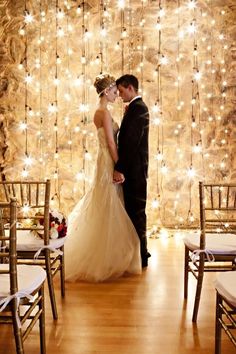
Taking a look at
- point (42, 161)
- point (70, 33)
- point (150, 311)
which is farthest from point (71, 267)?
point (70, 33)

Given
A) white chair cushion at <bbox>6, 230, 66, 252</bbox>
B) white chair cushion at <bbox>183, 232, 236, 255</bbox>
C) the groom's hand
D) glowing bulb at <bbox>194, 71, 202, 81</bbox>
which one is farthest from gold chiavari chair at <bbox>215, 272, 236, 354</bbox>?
glowing bulb at <bbox>194, 71, 202, 81</bbox>

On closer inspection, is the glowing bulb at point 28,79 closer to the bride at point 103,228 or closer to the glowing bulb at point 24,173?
the glowing bulb at point 24,173

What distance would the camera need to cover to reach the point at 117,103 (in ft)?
18.6

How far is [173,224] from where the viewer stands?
577 centimetres

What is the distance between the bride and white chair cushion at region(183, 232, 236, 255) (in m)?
0.85

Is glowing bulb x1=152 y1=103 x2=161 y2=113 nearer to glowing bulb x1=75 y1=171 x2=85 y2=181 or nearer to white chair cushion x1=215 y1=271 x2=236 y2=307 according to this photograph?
glowing bulb x1=75 y1=171 x2=85 y2=181

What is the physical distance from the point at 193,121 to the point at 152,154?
0.59 m

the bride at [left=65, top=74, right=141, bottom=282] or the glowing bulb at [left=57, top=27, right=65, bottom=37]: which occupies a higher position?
the glowing bulb at [left=57, top=27, right=65, bottom=37]

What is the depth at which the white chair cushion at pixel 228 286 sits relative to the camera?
6.96 feet

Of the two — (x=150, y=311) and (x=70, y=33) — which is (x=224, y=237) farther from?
(x=70, y=33)

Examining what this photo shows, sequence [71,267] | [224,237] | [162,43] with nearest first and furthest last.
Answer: [224,237] < [71,267] < [162,43]

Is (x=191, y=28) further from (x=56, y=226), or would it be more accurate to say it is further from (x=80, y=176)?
(x=56, y=226)

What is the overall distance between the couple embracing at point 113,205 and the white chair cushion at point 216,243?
0.87 meters

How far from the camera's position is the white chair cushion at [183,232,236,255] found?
300 centimetres
